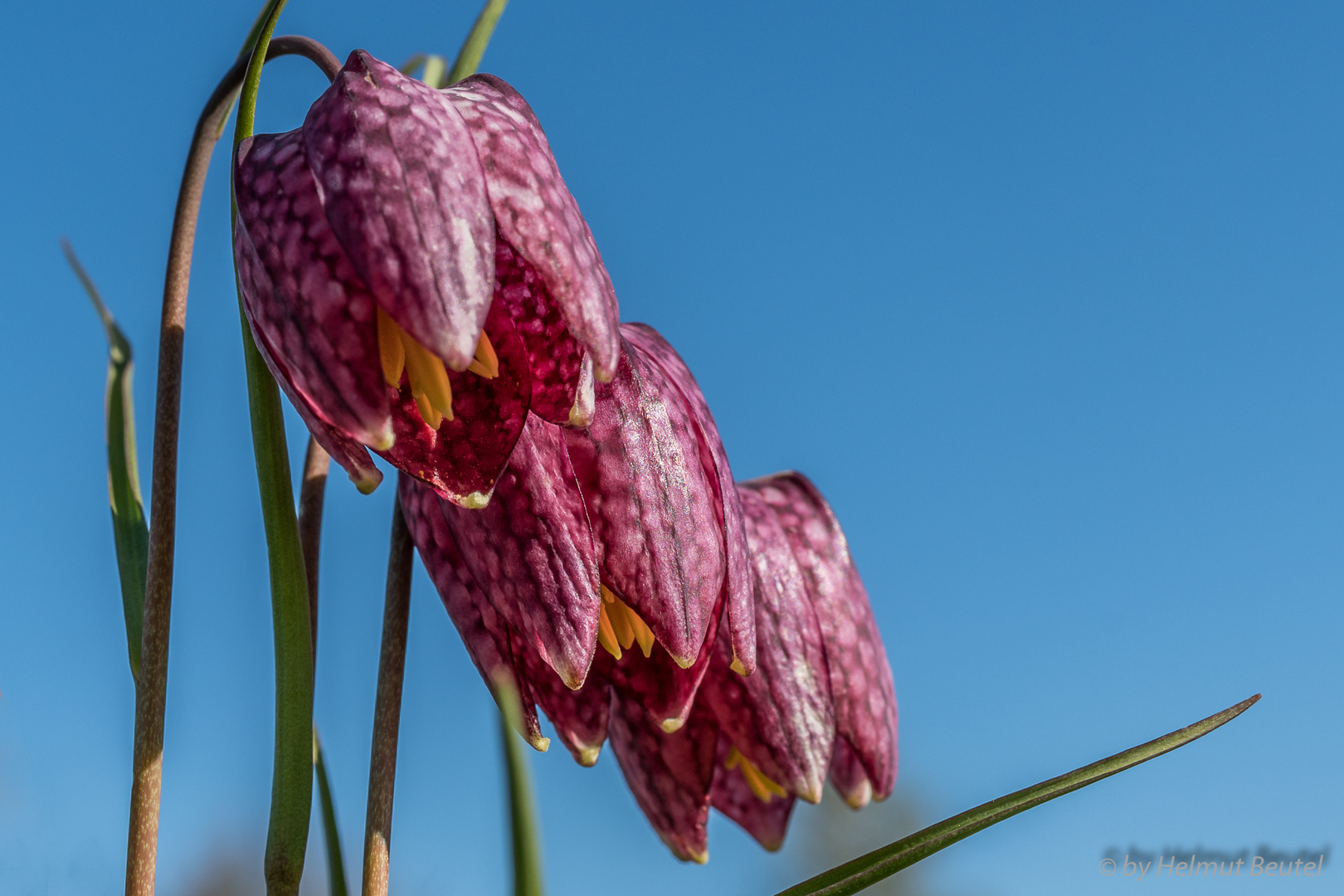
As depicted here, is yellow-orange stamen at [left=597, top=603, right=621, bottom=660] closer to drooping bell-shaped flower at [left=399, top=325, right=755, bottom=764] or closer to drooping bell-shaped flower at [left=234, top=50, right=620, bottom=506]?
drooping bell-shaped flower at [left=399, top=325, right=755, bottom=764]

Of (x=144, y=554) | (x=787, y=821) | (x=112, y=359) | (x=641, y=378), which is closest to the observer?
(x=641, y=378)

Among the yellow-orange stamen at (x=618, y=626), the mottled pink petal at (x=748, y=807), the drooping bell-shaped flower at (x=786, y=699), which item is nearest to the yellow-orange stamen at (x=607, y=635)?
the yellow-orange stamen at (x=618, y=626)

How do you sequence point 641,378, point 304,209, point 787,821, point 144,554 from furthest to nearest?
point 787,821 < point 144,554 < point 641,378 < point 304,209

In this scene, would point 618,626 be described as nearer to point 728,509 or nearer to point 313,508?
point 728,509

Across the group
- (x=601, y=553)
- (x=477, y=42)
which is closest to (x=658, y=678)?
(x=601, y=553)

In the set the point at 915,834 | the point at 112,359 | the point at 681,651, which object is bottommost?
the point at 915,834

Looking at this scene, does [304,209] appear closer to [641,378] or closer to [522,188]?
[522,188]

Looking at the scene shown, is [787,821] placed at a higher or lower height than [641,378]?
lower

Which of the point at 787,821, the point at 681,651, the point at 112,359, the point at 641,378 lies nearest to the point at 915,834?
the point at 681,651
